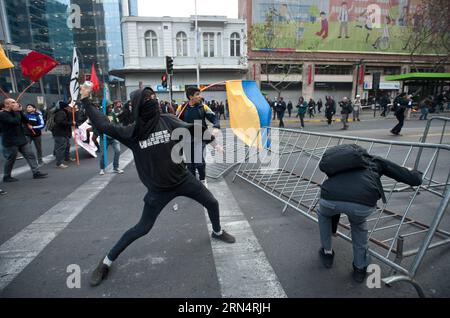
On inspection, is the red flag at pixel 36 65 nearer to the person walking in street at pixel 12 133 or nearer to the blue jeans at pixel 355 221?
the person walking in street at pixel 12 133

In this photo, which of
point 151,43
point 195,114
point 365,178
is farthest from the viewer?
point 151,43

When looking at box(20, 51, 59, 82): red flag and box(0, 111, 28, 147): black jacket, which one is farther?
box(20, 51, 59, 82): red flag

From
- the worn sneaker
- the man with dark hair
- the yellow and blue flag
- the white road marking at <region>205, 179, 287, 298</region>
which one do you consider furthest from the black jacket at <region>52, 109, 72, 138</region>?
the white road marking at <region>205, 179, 287, 298</region>

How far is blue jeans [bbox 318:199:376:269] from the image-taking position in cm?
249

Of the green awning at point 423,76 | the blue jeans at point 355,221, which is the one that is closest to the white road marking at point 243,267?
the blue jeans at point 355,221

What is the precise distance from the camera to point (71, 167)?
323 inches

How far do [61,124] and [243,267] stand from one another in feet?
25.1

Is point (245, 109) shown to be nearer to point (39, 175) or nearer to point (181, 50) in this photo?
point (39, 175)

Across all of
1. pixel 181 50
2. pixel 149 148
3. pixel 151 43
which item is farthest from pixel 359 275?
pixel 151 43

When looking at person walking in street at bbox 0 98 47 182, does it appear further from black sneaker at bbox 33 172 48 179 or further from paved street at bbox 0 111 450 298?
paved street at bbox 0 111 450 298

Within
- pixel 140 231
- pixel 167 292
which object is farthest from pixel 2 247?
pixel 167 292

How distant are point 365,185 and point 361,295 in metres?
1.02

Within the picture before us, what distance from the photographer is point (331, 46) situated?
1425 inches

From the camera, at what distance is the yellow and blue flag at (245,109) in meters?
6.86
